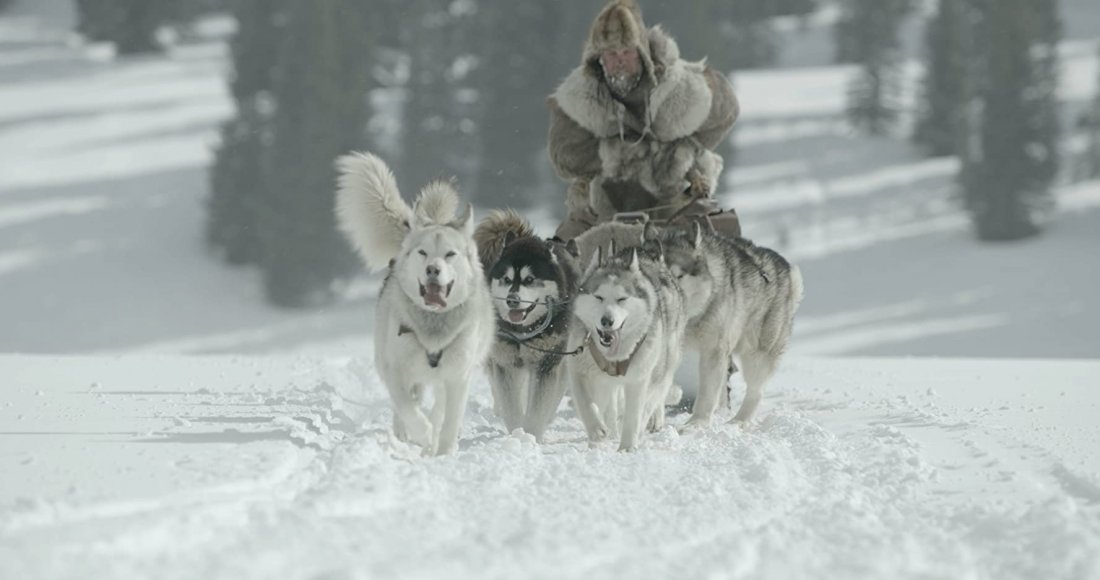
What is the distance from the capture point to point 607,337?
5969 millimetres

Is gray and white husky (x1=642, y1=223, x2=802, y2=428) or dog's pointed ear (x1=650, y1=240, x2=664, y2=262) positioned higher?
dog's pointed ear (x1=650, y1=240, x2=664, y2=262)

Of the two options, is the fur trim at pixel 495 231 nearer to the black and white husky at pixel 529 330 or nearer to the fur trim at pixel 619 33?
the black and white husky at pixel 529 330

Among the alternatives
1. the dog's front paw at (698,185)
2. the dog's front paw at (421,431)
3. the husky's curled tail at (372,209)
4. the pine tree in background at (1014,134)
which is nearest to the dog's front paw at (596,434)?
the dog's front paw at (421,431)

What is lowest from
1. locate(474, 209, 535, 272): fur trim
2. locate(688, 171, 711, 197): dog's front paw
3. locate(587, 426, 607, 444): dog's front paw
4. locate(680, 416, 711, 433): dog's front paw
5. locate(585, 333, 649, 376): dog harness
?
locate(680, 416, 711, 433): dog's front paw

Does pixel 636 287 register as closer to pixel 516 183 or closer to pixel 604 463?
pixel 604 463

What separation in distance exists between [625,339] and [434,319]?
870 mm

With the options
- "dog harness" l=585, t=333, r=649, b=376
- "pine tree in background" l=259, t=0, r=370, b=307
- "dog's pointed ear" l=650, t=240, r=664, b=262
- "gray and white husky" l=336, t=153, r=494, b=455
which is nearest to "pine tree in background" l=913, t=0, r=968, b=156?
"pine tree in background" l=259, t=0, r=370, b=307

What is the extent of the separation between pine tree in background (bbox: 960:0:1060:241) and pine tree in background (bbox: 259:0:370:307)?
579 inches

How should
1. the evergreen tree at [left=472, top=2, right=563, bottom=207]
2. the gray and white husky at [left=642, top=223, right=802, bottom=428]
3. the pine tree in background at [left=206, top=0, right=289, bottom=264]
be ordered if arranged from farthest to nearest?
the evergreen tree at [left=472, top=2, right=563, bottom=207] → the pine tree in background at [left=206, top=0, right=289, bottom=264] → the gray and white husky at [left=642, top=223, right=802, bottom=428]

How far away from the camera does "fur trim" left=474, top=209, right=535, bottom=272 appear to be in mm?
6836

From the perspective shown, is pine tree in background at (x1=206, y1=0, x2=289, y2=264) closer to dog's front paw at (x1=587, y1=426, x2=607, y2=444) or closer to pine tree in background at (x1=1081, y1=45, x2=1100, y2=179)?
pine tree in background at (x1=1081, y1=45, x2=1100, y2=179)

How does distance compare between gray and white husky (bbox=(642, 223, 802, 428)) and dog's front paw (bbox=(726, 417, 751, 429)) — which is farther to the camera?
dog's front paw (bbox=(726, 417, 751, 429))

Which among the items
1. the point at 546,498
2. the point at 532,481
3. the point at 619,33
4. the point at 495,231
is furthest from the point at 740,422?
the point at 546,498

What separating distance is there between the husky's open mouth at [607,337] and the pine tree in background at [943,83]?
102ft
